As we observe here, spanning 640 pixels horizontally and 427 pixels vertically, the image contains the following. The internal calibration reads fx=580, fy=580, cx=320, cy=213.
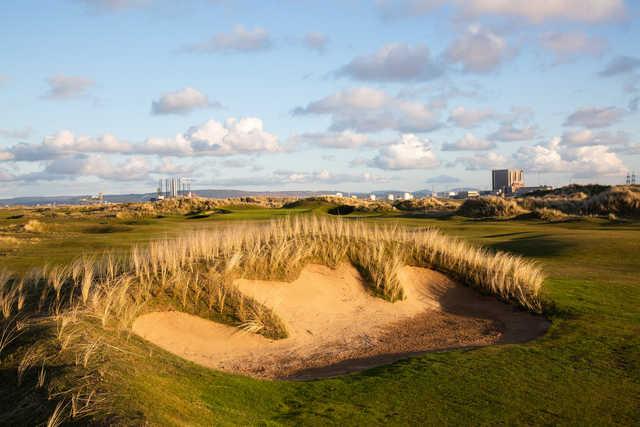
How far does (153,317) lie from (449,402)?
549 centimetres

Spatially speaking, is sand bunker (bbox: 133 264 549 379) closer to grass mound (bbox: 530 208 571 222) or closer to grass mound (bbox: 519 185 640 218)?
grass mound (bbox: 530 208 571 222)

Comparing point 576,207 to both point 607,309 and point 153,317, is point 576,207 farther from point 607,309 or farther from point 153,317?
point 153,317

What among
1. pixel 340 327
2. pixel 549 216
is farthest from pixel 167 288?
pixel 549 216

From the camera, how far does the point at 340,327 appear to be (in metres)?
11.5

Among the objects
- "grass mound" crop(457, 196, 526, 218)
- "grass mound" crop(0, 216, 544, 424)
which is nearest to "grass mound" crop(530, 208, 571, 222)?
"grass mound" crop(457, 196, 526, 218)

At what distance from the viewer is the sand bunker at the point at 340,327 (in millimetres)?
9555

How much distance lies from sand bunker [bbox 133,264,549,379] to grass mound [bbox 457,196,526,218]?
122ft

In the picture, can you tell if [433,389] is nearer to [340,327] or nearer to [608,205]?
[340,327]

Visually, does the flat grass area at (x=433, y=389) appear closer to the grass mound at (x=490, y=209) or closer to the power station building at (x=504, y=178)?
the grass mound at (x=490, y=209)

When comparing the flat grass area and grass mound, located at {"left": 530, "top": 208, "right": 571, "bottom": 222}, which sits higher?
grass mound, located at {"left": 530, "top": 208, "right": 571, "bottom": 222}

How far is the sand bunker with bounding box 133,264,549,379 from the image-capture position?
9555 mm

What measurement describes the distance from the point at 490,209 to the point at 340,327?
4217cm

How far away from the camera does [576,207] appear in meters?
50.8

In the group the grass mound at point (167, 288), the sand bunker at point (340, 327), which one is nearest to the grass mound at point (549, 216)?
the grass mound at point (167, 288)
